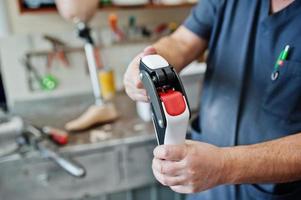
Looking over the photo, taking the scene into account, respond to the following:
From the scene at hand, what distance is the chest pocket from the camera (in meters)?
0.58

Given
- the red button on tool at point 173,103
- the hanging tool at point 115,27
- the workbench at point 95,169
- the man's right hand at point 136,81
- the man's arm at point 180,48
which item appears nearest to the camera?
the red button on tool at point 173,103

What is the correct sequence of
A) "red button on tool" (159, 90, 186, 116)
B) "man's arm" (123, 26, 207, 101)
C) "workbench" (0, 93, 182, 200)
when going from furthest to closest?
"workbench" (0, 93, 182, 200)
"man's arm" (123, 26, 207, 101)
"red button on tool" (159, 90, 186, 116)

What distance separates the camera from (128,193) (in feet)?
3.97

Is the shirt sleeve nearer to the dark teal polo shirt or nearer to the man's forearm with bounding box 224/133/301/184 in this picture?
the dark teal polo shirt

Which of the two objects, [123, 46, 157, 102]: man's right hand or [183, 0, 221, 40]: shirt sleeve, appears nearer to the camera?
[123, 46, 157, 102]: man's right hand

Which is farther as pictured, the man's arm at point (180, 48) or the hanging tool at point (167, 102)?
the man's arm at point (180, 48)

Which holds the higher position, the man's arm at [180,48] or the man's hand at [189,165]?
the man's arm at [180,48]

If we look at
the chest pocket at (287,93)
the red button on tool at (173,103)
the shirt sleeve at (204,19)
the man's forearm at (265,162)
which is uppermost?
the shirt sleeve at (204,19)

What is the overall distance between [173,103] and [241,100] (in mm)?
292

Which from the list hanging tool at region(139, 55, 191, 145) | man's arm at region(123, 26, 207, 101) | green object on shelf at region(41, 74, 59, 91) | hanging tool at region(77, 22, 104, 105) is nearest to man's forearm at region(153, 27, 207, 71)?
man's arm at region(123, 26, 207, 101)

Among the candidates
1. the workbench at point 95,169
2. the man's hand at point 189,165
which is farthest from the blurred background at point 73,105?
the man's hand at point 189,165

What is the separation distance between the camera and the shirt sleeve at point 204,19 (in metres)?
0.73

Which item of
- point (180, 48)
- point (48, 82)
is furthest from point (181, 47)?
point (48, 82)

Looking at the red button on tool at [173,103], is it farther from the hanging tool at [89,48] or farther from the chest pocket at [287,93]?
the hanging tool at [89,48]
